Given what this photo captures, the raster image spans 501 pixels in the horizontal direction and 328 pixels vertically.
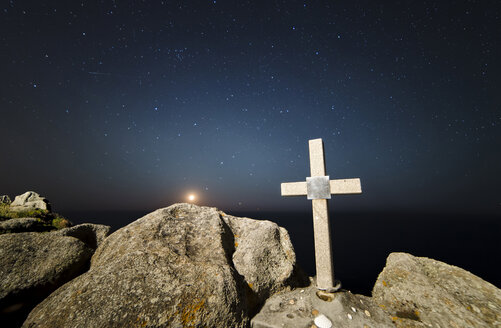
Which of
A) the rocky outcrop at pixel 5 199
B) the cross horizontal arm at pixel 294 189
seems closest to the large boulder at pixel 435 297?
the cross horizontal arm at pixel 294 189

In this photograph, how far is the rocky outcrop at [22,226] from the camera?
4961 mm

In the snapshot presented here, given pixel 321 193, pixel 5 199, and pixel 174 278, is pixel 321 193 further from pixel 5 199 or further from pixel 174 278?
pixel 5 199

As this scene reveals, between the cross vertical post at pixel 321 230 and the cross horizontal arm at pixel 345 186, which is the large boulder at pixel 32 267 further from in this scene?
the cross horizontal arm at pixel 345 186

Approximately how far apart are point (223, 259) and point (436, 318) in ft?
14.9

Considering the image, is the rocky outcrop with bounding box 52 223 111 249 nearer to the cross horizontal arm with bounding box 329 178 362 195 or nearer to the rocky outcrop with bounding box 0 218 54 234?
the rocky outcrop with bounding box 0 218 54 234

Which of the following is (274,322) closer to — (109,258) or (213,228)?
(213,228)

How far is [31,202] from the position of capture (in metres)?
8.54

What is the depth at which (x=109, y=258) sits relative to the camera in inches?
161

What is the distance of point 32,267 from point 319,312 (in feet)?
19.0

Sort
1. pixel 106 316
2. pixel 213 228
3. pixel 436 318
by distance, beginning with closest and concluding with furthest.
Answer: pixel 106 316
pixel 436 318
pixel 213 228

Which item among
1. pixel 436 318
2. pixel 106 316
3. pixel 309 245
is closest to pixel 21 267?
pixel 106 316

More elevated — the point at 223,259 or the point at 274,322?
the point at 223,259

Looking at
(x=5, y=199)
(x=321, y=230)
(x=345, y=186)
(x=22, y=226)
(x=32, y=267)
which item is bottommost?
(x=321, y=230)

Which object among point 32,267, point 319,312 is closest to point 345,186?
point 319,312
